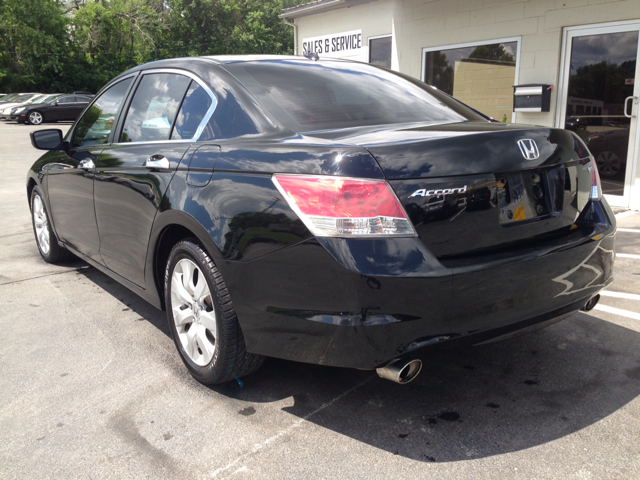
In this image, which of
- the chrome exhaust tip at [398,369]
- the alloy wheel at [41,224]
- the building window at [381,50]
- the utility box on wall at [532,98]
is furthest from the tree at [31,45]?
the chrome exhaust tip at [398,369]

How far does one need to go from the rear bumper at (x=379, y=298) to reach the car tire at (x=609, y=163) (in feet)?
19.9

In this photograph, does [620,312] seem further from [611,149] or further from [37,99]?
[37,99]

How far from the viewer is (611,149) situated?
7.81 m

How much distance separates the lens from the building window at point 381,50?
1082cm

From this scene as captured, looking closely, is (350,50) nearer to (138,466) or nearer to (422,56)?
(422,56)

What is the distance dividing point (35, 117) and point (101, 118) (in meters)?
27.4

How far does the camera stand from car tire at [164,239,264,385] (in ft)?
8.52

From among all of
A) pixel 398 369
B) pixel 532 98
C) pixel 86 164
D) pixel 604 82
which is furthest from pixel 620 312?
pixel 532 98

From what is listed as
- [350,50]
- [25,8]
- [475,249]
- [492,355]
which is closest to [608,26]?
[350,50]

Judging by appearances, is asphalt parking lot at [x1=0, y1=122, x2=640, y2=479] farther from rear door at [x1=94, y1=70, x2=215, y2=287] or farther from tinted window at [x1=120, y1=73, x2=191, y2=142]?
tinted window at [x1=120, y1=73, x2=191, y2=142]

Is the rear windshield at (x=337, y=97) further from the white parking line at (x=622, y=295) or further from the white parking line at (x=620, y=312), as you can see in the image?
the white parking line at (x=622, y=295)

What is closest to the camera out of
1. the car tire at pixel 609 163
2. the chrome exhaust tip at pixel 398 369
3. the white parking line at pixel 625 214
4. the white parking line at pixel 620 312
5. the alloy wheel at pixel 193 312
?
the chrome exhaust tip at pixel 398 369

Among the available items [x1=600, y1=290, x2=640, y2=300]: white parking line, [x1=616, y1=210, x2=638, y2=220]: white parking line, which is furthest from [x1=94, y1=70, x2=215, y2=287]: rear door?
[x1=616, y1=210, x2=638, y2=220]: white parking line

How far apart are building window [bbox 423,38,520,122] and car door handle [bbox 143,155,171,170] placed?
7.05 m
